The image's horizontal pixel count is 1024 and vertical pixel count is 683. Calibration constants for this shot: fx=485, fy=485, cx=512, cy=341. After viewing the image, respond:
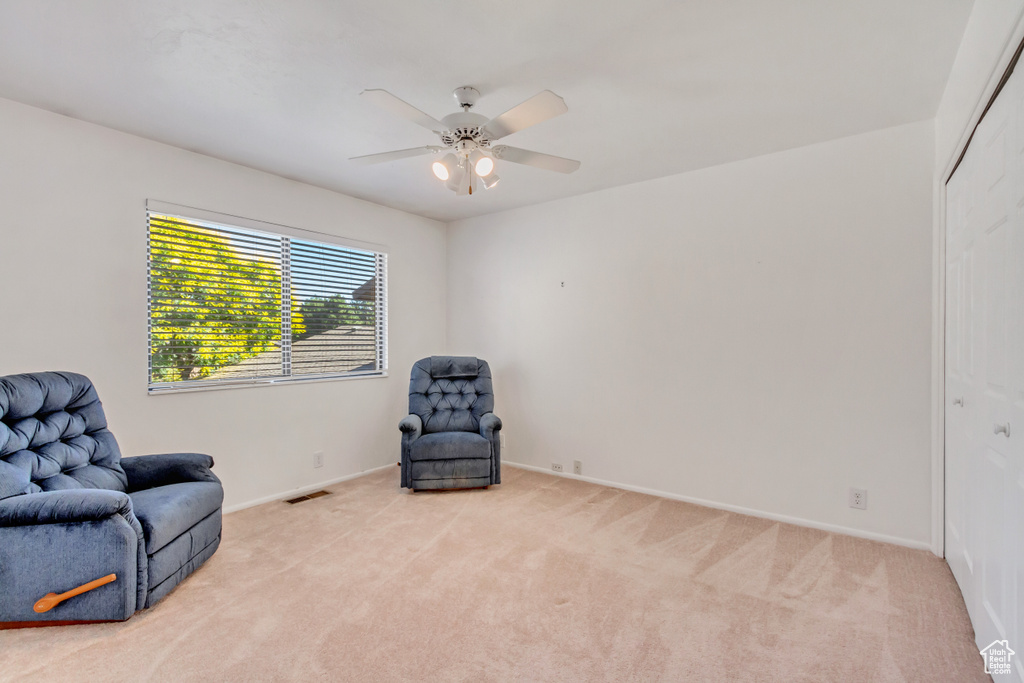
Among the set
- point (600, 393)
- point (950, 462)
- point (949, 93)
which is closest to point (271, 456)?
point (600, 393)

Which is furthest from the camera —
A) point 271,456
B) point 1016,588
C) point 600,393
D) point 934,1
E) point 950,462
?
point 600,393

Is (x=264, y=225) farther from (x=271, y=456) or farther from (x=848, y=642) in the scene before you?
(x=848, y=642)

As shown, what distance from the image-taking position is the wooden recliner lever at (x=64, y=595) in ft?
6.40

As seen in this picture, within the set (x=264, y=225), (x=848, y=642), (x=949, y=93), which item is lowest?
(x=848, y=642)

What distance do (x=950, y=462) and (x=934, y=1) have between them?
2.16m

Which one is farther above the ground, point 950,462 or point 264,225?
point 264,225

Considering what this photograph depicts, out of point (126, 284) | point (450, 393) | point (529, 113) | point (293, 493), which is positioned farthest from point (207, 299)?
point (529, 113)

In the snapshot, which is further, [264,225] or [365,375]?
[365,375]

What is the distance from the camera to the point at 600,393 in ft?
13.6

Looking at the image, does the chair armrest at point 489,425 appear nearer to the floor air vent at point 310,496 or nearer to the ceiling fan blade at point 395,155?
the floor air vent at point 310,496

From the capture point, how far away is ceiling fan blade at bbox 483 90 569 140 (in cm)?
197

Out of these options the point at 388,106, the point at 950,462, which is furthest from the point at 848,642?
the point at 388,106

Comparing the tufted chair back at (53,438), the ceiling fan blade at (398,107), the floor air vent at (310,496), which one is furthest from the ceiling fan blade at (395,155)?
the floor air vent at (310,496)

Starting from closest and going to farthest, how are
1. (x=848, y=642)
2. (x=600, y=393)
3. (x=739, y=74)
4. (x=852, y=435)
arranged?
(x=848, y=642)
(x=739, y=74)
(x=852, y=435)
(x=600, y=393)
